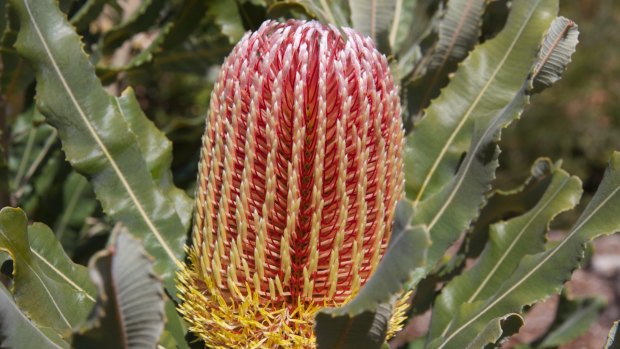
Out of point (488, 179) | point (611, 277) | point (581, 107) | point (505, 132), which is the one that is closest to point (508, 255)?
point (488, 179)

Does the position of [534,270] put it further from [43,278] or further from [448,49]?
[43,278]

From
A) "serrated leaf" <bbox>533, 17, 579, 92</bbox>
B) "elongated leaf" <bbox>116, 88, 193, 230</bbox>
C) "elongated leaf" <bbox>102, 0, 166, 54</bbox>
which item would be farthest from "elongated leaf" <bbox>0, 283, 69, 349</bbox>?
"elongated leaf" <bbox>102, 0, 166, 54</bbox>

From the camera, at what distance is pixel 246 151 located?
4.32 feet

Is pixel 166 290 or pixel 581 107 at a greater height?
pixel 166 290

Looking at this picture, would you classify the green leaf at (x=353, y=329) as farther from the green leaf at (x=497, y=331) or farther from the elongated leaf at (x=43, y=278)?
the elongated leaf at (x=43, y=278)

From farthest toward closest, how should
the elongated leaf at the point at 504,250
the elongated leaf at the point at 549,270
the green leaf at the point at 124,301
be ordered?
the elongated leaf at the point at 504,250 < the elongated leaf at the point at 549,270 < the green leaf at the point at 124,301

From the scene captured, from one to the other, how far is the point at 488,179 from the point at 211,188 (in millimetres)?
510

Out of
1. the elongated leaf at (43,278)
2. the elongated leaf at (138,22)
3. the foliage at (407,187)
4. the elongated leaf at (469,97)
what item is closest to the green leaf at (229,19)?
the foliage at (407,187)

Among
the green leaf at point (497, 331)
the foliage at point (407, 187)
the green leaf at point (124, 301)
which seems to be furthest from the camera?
the green leaf at point (497, 331)

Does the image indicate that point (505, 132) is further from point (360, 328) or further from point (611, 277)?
point (360, 328)

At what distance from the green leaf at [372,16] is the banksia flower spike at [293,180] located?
0.54 m

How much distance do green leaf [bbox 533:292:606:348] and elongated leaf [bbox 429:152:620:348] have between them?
0.85 m

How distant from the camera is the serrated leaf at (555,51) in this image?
4.90 feet

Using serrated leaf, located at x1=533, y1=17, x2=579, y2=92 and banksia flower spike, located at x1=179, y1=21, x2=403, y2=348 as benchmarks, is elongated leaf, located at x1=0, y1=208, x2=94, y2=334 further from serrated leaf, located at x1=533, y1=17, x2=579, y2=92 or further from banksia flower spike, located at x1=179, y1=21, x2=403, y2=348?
serrated leaf, located at x1=533, y1=17, x2=579, y2=92
